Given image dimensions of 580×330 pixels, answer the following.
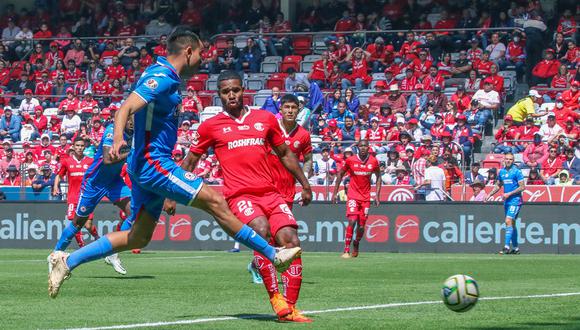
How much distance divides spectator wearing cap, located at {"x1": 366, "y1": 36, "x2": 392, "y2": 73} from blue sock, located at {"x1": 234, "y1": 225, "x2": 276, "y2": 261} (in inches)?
978

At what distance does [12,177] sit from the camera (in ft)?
97.9

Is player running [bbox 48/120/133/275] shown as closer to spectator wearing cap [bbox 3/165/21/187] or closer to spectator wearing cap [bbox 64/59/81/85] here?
spectator wearing cap [bbox 3/165/21/187]

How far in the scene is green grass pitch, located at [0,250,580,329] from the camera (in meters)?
9.58

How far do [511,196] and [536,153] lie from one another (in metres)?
3.32

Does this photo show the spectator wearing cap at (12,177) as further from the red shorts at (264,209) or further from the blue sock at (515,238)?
the red shorts at (264,209)

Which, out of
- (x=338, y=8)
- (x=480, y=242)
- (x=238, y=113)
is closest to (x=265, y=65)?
(x=338, y=8)

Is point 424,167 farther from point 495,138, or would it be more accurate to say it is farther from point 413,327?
point 413,327

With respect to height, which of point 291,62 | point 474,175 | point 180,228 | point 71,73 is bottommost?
point 180,228

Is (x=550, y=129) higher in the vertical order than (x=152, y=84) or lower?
lower

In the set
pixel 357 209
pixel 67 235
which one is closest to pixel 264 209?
pixel 67 235

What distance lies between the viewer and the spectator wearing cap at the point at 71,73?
37188 mm

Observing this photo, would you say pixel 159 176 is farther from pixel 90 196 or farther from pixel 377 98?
pixel 377 98

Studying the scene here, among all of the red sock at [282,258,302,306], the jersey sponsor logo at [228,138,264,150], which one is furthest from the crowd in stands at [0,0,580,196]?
the red sock at [282,258,302,306]

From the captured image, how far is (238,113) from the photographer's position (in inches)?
422
